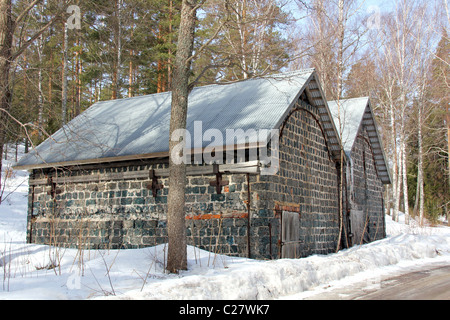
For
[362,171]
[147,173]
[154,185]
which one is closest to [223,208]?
[154,185]

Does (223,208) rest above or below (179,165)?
below

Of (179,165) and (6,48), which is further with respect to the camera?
(6,48)

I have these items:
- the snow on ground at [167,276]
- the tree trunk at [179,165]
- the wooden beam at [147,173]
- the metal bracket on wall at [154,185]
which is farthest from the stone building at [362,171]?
the tree trunk at [179,165]

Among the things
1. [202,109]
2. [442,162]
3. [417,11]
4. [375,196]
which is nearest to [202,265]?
[202,109]

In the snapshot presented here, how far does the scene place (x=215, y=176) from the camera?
1205cm

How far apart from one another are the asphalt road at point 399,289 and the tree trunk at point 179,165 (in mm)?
2533

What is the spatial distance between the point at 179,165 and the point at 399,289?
448 centimetres

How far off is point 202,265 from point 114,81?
20190 mm

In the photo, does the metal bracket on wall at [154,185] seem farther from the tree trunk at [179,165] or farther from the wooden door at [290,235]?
the tree trunk at [179,165]

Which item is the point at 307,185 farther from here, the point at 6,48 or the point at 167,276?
the point at 6,48

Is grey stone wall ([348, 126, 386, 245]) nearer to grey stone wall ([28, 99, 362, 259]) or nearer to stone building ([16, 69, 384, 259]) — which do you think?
stone building ([16, 69, 384, 259])
